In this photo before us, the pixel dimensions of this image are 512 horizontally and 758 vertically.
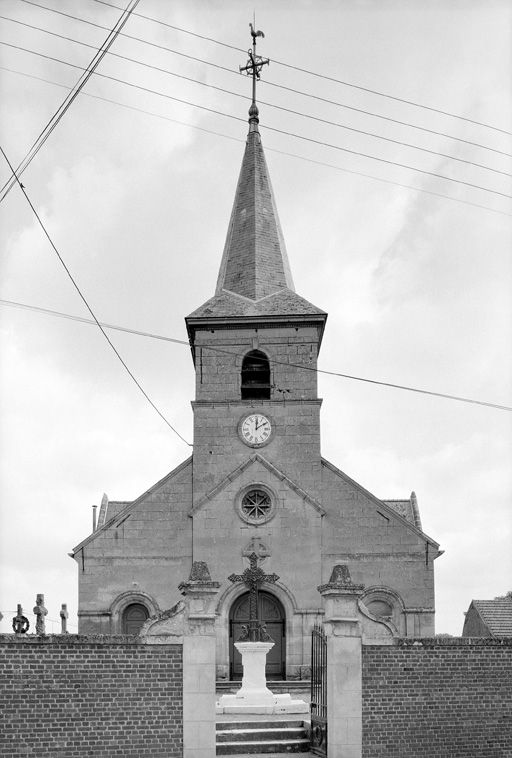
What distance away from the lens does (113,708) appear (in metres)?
15.7

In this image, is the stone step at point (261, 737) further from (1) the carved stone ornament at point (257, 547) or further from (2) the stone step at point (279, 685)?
(1) the carved stone ornament at point (257, 547)

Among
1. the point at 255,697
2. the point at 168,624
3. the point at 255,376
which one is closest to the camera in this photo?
the point at 168,624

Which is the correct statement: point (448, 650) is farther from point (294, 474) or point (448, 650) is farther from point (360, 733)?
point (294, 474)

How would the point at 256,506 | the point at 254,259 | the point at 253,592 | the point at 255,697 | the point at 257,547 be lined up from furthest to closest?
the point at 254,259, the point at 256,506, the point at 257,547, the point at 253,592, the point at 255,697

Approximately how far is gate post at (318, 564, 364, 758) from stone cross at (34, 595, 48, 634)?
11.5 meters

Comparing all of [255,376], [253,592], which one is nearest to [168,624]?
[253,592]

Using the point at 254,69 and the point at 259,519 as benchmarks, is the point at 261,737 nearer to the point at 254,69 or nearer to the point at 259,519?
the point at 259,519

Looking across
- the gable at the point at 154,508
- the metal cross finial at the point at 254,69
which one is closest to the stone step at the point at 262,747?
the gable at the point at 154,508

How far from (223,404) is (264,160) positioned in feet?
30.4

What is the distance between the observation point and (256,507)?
28.3 metres

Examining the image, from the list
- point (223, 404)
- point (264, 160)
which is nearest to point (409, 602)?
point (223, 404)

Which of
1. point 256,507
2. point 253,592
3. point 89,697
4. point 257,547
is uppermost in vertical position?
point 256,507

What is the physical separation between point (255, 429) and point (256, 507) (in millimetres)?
2270

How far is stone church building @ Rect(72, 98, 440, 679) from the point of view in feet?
89.9
